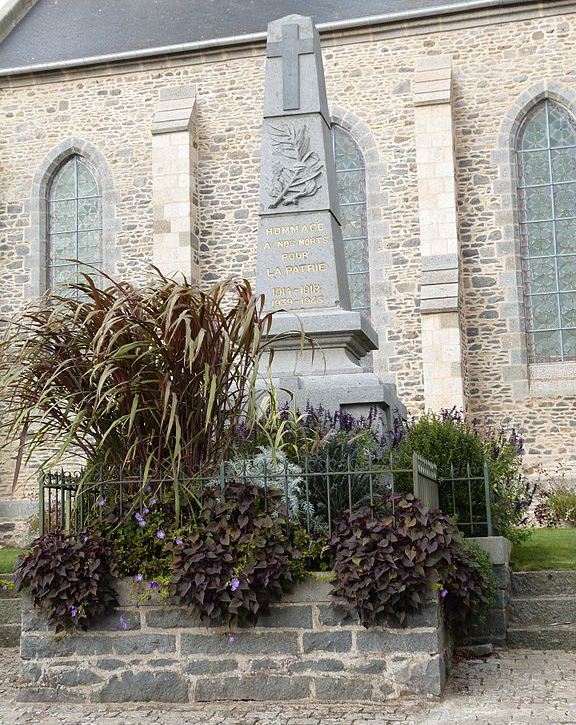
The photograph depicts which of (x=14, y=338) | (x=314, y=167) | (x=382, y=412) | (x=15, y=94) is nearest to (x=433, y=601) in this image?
(x=382, y=412)

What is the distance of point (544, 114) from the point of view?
50.6 feet

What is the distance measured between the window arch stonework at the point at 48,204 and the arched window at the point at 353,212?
12.2ft

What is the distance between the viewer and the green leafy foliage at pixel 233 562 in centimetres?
544

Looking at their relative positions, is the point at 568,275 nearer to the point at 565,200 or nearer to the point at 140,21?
the point at 565,200

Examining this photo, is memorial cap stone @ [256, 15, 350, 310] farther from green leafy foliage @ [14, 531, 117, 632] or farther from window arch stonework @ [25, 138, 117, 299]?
window arch stonework @ [25, 138, 117, 299]

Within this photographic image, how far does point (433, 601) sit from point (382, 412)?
2.23m

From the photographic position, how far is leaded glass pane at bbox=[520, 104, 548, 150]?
15.4 m

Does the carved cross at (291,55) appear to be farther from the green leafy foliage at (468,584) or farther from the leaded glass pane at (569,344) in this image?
the leaded glass pane at (569,344)

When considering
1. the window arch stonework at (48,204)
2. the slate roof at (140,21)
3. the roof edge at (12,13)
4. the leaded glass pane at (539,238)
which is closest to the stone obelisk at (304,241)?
the leaded glass pane at (539,238)

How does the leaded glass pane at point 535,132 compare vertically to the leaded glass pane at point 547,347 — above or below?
above

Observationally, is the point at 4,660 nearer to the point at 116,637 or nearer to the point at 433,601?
the point at 116,637

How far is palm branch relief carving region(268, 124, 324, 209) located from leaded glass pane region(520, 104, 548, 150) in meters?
7.92

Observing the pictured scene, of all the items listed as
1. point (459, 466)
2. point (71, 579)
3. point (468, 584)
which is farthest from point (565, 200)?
point (71, 579)

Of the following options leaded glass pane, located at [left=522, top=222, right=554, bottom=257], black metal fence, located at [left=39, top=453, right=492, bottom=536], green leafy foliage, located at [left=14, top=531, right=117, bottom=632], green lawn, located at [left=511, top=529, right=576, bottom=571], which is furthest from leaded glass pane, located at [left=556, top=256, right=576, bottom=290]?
green leafy foliage, located at [left=14, top=531, right=117, bottom=632]
